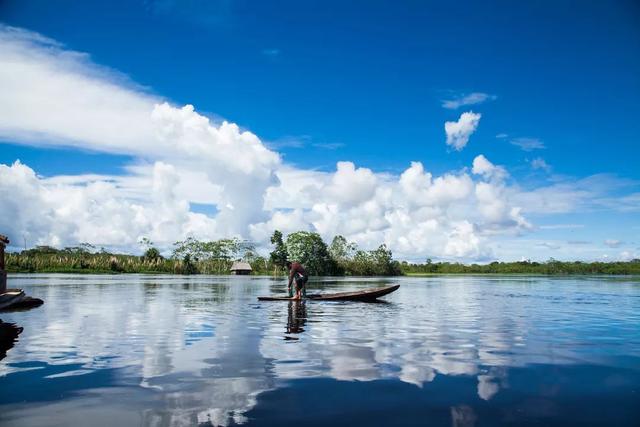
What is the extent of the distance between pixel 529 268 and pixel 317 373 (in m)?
170

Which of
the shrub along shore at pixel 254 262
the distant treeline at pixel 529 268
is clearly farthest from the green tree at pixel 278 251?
the distant treeline at pixel 529 268

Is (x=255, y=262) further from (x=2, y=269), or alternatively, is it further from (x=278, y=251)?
(x=2, y=269)

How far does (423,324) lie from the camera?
68.5ft

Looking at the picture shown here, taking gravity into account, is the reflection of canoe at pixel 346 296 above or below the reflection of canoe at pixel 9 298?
below

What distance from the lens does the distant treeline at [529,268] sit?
5586 inches

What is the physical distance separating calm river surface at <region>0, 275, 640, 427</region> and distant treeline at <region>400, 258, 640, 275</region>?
131769 mm

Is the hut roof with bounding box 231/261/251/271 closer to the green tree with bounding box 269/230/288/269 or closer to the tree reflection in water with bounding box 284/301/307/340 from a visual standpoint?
the green tree with bounding box 269/230/288/269

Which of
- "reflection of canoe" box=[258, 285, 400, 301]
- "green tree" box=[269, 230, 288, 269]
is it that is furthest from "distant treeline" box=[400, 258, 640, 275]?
"reflection of canoe" box=[258, 285, 400, 301]

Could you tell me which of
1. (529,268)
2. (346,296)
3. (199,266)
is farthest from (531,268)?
(346,296)

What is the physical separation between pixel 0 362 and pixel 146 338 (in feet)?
15.4

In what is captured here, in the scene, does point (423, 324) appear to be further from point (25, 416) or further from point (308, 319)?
point (25, 416)

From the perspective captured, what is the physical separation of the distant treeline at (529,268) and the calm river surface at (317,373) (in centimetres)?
13177

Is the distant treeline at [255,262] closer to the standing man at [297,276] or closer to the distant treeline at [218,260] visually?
the distant treeline at [218,260]

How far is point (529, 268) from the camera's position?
539 ft
